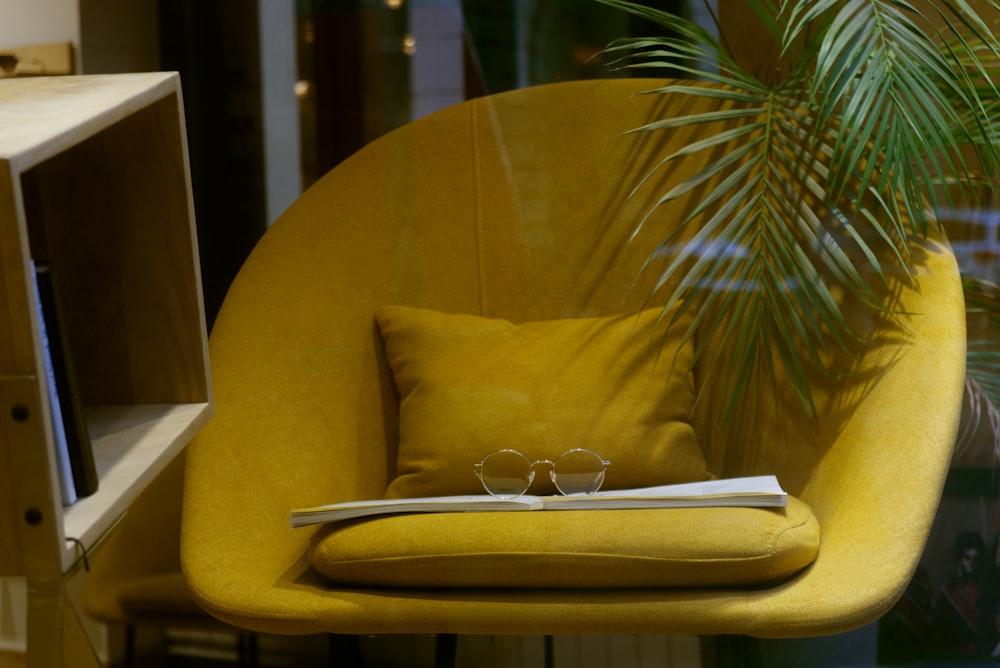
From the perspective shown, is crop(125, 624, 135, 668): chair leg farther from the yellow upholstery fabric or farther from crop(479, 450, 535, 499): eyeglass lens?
crop(479, 450, 535, 499): eyeglass lens

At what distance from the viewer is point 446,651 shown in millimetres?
1969

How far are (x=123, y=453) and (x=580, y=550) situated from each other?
1.84 feet

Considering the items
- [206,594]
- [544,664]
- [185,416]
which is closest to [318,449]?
[206,594]

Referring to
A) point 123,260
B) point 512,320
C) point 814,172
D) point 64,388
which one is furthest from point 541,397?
point 64,388

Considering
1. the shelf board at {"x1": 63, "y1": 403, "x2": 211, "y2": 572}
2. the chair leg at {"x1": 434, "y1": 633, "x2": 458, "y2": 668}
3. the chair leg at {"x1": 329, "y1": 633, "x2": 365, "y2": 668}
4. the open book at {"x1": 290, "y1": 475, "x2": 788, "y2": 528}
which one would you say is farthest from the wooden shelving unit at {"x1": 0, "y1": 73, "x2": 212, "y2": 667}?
the chair leg at {"x1": 329, "y1": 633, "x2": 365, "y2": 668}

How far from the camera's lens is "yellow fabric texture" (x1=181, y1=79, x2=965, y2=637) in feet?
4.41

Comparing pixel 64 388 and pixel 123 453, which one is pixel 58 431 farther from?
pixel 123 453

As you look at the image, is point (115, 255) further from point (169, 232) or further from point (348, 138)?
point (348, 138)

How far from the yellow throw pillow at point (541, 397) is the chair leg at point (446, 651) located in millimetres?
382

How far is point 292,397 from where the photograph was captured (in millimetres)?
1683

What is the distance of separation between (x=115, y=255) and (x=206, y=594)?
0.47m

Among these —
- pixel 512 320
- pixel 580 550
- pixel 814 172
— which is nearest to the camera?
pixel 580 550

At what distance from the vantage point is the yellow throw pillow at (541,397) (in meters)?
1.65

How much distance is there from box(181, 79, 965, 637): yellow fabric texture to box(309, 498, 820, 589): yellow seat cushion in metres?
0.02
